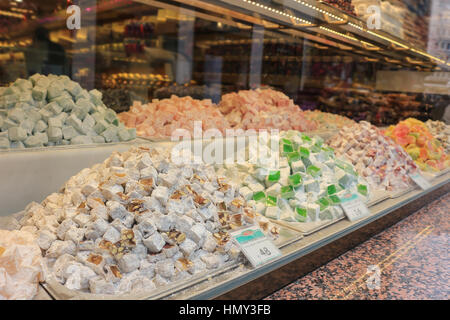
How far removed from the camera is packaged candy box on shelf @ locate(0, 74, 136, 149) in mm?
1490

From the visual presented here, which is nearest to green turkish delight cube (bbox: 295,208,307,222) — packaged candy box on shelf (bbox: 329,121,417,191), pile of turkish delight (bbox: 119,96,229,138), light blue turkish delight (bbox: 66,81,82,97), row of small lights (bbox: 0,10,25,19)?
packaged candy box on shelf (bbox: 329,121,417,191)

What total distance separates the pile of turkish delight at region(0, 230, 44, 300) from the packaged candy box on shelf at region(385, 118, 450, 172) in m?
2.39

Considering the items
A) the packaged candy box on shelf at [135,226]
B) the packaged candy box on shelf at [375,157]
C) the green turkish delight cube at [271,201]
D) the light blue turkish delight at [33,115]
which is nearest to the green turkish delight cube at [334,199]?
the green turkish delight cube at [271,201]

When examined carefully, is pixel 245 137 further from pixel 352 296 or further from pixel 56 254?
pixel 56 254

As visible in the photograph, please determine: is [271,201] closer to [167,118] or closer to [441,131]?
[167,118]

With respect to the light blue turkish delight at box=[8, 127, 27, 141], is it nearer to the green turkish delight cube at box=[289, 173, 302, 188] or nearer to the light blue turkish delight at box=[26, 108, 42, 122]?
the light blue turkish delight at box=[26, 108, 42, 122]

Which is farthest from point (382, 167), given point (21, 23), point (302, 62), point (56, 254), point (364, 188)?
point (21, 23)

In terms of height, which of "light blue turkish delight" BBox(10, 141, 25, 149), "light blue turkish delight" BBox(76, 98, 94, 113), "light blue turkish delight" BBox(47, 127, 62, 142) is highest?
"light blue turkish delight" BBox(76, 98, 94, 113)

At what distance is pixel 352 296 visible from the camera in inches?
41.5

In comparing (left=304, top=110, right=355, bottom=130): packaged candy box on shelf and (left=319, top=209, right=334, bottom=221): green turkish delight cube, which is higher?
(left=304, top=110, right=355, bottom=130): packaged candy box on shelf

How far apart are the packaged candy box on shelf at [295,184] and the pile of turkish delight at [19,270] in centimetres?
70

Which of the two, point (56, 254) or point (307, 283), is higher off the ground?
point (56, 254)

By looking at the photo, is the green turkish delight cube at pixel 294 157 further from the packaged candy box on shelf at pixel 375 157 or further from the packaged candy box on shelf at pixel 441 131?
the packaged candy box on shelf at pixel 441 131
